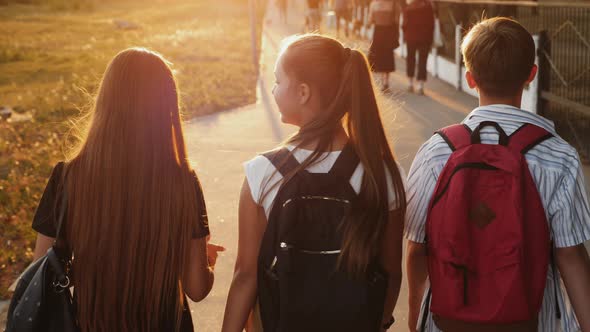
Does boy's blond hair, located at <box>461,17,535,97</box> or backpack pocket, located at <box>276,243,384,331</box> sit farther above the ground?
boy's blond hair, located at <box>461,17,535,97</box>

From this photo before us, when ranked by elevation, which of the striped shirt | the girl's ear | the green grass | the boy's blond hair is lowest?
the green grass

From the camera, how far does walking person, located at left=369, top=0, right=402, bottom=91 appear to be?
13.4 metres

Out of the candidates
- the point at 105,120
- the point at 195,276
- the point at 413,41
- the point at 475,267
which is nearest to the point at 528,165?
the point at 475,267

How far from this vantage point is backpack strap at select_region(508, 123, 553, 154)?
2500 millimetres

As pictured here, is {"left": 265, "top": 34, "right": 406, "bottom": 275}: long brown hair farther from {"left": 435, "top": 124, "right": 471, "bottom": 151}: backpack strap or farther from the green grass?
the green grass

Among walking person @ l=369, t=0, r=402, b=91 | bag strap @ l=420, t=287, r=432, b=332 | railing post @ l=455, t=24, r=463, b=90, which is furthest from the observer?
Answer: railing post @ l=455, t=24, r=463, b=90

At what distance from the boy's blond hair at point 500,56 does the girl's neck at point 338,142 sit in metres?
0.50

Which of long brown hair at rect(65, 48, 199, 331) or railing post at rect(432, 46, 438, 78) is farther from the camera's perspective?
railing post at rect(432, 46, 438, 78)

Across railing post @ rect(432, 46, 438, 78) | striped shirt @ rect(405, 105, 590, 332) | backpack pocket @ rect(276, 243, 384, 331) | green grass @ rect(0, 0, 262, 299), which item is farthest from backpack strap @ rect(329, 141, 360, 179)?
railing post @ rect(432, 46, 438, 78)

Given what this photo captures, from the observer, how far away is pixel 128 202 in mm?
2643

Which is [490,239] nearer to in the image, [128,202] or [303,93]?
[303,93]

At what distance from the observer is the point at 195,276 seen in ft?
9.00

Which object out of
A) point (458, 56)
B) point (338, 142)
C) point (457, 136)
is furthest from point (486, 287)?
point (458, 56)

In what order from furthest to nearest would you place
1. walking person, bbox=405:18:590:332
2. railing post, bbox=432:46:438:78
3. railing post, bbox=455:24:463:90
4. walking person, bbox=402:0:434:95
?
railing post, bbox=432:46:438:78, railing post, bbox=455:24:463:90, walking person, bbox=402:0:434:95, walking person, bbox=405:18:590:332
